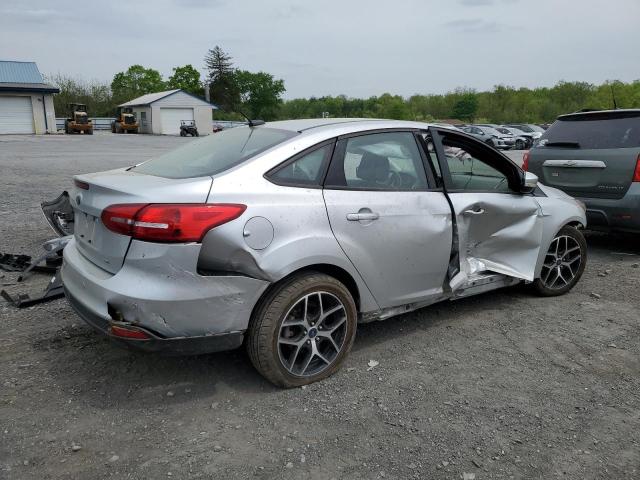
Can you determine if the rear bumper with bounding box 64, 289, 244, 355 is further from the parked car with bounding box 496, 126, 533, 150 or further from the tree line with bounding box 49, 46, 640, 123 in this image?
the tree line with bounding box 49, 46, 640, 123

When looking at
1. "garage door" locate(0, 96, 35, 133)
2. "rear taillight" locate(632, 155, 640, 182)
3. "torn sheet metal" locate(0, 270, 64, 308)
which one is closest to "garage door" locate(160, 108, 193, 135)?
"garage door" locate(0, 96, 35, 133)

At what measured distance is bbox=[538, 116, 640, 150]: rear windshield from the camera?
6.04 metres

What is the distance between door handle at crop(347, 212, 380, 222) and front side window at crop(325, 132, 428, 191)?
0.19 meters

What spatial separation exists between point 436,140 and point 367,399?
1974 millimetres

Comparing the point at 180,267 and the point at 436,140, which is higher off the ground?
the point at 436,140

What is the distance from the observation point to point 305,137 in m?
3.37

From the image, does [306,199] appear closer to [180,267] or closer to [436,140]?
[180,267]

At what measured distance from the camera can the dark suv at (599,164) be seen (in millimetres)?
5902

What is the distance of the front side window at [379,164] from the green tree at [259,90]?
295 feet

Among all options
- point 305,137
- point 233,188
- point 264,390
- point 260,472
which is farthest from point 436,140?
point 260,472

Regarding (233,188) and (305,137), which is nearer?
(233,188)

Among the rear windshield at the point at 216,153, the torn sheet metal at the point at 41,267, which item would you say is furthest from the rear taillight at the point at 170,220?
the torn sheet metal at the point at 41,267

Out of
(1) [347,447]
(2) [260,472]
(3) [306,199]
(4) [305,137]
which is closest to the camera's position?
(2) [260,472]

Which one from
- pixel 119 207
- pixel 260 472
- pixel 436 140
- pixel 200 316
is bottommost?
pixel 260 472
